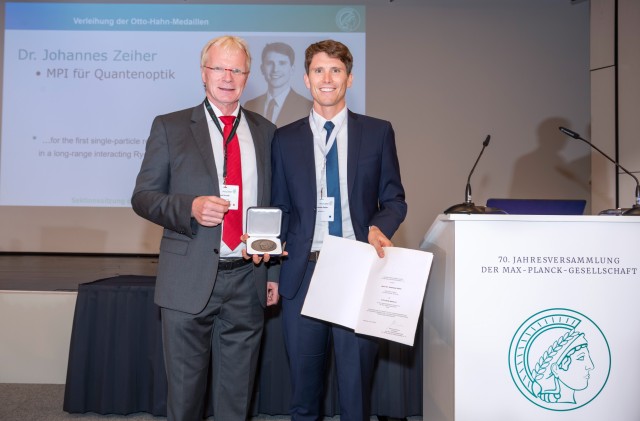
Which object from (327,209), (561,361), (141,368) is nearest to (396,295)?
(327,209)

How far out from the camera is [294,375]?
207cm

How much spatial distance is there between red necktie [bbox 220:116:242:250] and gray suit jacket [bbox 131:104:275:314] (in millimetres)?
38

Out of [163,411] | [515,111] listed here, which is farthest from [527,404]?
[515,111]

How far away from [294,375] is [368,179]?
30.3 inches

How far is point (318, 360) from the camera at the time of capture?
206 centimetres

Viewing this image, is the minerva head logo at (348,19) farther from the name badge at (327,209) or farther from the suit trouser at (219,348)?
the suit trouser at (219,348)

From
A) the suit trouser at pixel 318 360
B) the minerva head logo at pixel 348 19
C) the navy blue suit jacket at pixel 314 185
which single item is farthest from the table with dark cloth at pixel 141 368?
the minerva head logo at pixel 348 19

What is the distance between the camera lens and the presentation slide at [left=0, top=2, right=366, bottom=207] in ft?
21.1

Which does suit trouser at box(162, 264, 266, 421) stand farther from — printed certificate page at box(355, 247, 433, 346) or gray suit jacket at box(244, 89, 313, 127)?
gray suit jacket at box(244, 89, 313, 127)

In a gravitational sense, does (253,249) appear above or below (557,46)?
below

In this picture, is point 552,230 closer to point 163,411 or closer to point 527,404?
point 527,404

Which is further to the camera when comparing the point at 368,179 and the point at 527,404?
the point at 368,179

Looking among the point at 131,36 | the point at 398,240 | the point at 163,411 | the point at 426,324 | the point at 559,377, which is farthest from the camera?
the point at 398,240

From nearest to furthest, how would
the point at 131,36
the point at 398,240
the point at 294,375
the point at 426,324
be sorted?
1. the point at 294,375
2. the point at 426,324
3. the point at 131,36
4. the point at 398,240
